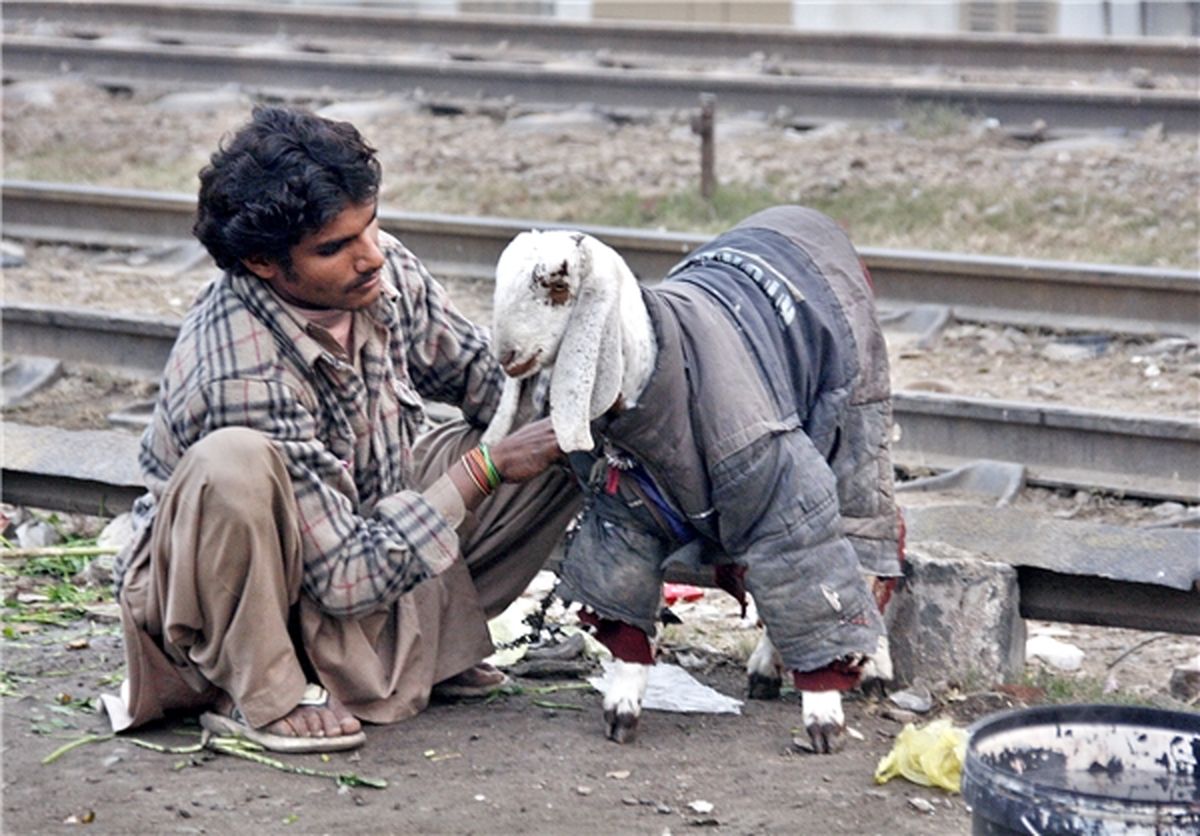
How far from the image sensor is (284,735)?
165 inches

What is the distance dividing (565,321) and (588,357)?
0.09 m

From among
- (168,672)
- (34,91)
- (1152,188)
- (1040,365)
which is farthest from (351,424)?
(34,91)

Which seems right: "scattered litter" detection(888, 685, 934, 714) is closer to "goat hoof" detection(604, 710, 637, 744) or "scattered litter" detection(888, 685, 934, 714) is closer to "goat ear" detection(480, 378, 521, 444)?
"goat hoof" detection(604, 710, 637, 744)

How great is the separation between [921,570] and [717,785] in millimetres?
886

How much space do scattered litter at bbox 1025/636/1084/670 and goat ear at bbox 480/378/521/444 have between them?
1.82 meters

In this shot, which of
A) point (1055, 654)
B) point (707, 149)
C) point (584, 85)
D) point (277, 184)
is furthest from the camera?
point (584, 85)

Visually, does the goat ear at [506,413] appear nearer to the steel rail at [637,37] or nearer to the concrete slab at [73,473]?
the concrete slab at [73,473]

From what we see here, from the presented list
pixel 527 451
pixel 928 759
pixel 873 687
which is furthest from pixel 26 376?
pixel 928 759

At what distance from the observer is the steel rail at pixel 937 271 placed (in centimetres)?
746

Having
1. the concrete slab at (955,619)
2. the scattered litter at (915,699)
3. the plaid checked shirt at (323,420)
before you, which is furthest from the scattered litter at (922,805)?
the plaid checked shirt at (323,420)

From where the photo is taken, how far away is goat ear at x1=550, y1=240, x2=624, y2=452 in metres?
3.77

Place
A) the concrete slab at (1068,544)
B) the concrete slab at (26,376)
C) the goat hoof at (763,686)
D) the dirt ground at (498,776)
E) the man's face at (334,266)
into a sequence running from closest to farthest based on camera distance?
the dirt ground at (498,776)
the man's face at (334,266)
the concrete slab at (1068,544)
the goat hoof at (763,686)
the concrete slab at (26,376)

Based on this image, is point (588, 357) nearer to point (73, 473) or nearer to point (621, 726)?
point (621, 726)

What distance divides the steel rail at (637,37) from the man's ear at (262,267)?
8996mm
